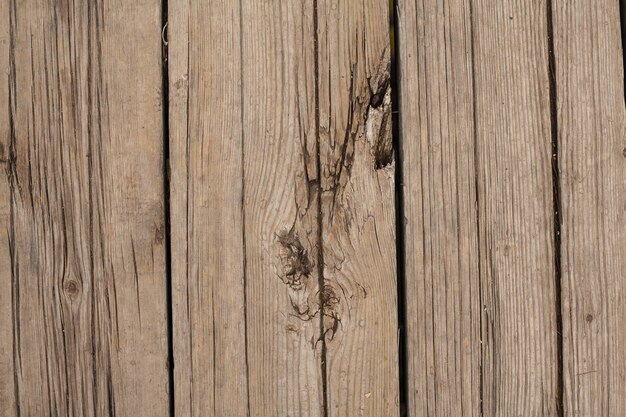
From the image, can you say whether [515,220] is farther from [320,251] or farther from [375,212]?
[320,251]

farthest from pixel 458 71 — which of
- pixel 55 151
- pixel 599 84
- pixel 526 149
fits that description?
pixel 55 151

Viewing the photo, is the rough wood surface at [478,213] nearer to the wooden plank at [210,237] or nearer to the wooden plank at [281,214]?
the wooden plank at [281,214]

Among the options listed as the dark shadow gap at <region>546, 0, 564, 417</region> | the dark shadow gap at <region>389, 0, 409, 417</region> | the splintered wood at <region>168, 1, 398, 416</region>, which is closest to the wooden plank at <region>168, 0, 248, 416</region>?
the splintered wood at <region>168, 1, 398, 416</region>

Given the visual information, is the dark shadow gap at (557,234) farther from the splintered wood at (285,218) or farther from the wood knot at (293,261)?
the wood knot at (293,261)

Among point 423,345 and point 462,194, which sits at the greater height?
point 462,194

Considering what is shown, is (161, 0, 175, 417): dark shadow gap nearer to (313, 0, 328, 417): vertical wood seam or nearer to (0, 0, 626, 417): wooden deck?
(0, 0, 626, 417): wooden deck

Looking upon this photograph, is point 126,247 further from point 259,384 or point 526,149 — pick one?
point 526,149

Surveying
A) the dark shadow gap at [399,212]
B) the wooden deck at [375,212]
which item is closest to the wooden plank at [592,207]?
the wooden deck at [375,212]
